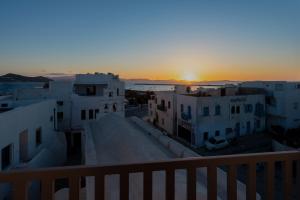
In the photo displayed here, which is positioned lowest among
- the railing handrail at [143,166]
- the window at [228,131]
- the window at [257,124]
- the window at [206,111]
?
the window at [228,131]

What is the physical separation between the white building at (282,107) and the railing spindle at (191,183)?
2324 cm

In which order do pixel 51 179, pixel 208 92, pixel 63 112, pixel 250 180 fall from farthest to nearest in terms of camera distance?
pixel 208 92 < pixel 63 112 < pixel 250 180 < pixel 51 179

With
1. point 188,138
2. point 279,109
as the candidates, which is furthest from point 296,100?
point 188,138

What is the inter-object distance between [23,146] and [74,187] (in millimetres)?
11107

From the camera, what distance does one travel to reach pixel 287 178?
6.72 ft

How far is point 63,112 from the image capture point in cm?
1916

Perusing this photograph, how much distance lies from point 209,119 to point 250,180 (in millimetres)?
18845

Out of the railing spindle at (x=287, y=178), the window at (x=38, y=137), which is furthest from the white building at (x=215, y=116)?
the railing spindle at (x=287, y=178)

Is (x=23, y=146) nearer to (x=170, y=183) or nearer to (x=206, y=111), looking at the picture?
(x=170, y=183)

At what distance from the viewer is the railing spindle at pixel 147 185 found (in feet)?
5.80

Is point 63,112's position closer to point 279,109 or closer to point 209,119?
point 209,119

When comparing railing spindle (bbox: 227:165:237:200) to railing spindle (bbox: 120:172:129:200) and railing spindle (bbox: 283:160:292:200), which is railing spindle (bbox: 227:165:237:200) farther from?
railing spindle (bbox: 120:172:129:200)

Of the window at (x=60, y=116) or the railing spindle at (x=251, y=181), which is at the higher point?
the railing spindle at (x=251, y=181)

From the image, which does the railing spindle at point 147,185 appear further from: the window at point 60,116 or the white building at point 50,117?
the window at point 60,116
